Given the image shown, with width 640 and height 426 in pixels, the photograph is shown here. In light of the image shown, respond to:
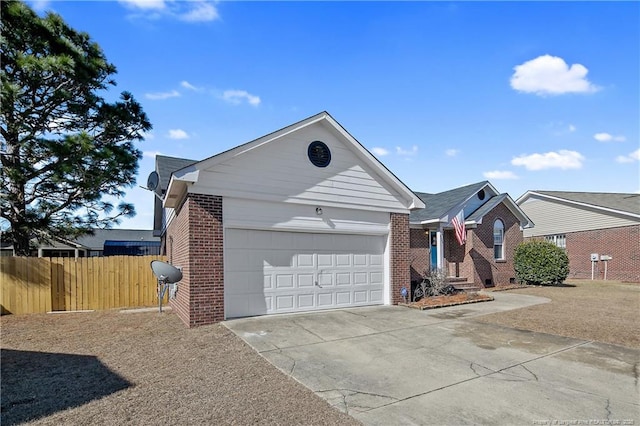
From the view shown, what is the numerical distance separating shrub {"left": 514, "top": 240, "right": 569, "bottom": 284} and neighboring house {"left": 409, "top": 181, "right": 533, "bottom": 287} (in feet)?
2.06

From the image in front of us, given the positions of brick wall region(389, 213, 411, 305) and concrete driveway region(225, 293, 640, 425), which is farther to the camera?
brick wall region(389, 213, 411, 305)

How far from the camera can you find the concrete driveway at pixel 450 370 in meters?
4.01

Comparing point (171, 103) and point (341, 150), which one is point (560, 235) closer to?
point (341, 150)

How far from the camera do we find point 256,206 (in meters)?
9.36

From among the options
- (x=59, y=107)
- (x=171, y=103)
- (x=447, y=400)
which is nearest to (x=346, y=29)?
(x=171, y=103)

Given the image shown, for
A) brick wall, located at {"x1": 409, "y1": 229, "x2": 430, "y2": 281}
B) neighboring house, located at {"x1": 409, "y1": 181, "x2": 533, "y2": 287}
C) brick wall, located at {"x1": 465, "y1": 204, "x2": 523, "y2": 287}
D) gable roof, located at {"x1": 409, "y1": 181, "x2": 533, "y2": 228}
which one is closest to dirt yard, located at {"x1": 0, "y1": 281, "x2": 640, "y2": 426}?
brick wall, located at {"x1": 409, "y1": 229, "x2": 430, "y2": 281}

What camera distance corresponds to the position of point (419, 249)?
55.6ft

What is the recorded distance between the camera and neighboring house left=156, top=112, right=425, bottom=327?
8578mm

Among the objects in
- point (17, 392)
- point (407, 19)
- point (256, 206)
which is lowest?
point (17, 392)

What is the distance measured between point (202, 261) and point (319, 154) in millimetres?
4325

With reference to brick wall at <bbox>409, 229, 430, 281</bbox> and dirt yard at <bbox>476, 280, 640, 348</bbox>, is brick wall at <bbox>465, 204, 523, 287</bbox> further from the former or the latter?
dirt yard at <bbox>476, 280, 640, 348</bbox>

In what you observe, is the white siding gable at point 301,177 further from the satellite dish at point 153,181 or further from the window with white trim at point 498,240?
the window with white trim at point 498,240

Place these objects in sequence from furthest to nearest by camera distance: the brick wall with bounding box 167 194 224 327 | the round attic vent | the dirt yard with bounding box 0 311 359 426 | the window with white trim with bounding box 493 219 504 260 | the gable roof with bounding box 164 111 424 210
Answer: the window with white trim with bounding box 493 219 504 260
the round attic vent
the gable roof with bounding box 164 111 424 210
the brick wall with bounding box 167 194 224 327
the dirt yard with bounding box 0 311 359 426

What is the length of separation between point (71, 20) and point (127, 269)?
10599 mm
